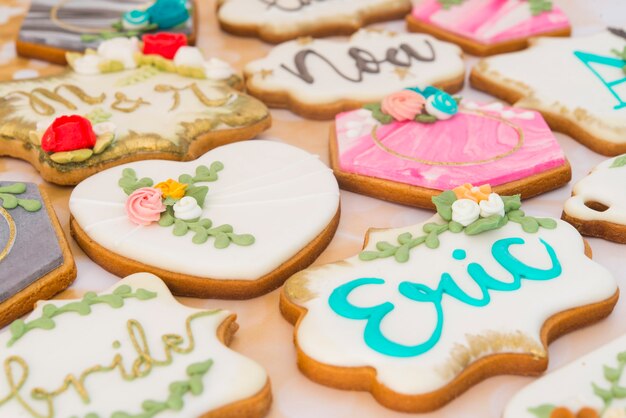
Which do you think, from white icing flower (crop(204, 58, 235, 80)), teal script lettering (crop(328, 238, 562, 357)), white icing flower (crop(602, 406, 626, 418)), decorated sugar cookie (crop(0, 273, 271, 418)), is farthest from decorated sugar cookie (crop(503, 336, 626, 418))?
white icing flower (crop(204, 58, 235, 80))

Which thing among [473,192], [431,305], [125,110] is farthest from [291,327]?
[125,110]

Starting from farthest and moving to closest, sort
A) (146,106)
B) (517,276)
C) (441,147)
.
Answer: (146,106), (441,147), (517,276)

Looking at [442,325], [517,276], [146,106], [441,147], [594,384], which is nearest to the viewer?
[594,384]

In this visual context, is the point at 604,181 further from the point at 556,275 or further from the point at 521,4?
the point at 521,4

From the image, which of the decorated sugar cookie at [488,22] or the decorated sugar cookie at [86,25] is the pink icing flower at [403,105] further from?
the decorated sugar cookie at [86,25]

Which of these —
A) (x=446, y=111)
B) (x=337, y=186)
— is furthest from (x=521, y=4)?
(x=337, y=186)

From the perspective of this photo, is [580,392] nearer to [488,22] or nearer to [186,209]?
[186,209]
